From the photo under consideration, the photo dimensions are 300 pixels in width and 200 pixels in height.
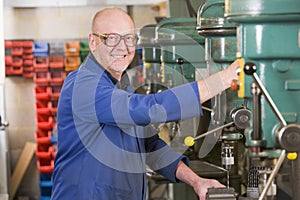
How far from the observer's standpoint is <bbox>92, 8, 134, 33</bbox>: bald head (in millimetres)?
2271

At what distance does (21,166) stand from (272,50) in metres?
4.40

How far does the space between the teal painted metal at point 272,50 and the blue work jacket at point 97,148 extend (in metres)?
0.57

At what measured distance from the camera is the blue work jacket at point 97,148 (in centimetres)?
214

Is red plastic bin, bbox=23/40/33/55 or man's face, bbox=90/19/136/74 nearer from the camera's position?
man's face, bbox=90/19/136/74

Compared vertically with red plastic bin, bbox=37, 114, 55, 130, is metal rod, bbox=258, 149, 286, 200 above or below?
above

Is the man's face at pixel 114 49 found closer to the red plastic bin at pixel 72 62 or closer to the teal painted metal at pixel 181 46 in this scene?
the teal painted metal at pixel 181 46

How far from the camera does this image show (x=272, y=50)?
1.58 metres

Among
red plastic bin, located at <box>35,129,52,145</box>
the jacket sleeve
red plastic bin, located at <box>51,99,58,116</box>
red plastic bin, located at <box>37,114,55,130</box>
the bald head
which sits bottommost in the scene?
red plastic bin, located at <box>35,129,52,145</box>

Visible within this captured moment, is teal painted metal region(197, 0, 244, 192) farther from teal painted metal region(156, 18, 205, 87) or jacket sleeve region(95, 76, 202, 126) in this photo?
teal painted metal region(156, 18, 205, 87)

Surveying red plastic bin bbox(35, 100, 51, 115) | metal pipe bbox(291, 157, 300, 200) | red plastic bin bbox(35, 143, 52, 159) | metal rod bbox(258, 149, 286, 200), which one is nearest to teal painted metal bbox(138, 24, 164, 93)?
red plastic bin bbox(35, 100, 51, 115)

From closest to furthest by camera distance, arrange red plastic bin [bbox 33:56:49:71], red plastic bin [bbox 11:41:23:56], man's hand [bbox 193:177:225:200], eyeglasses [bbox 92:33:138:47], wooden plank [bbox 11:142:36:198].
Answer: man's hand [bbox 193:177:225:200] → eyeglasses [bbox 92:33:138:47] → red plastic bin [bbox 33:56:49:71] → red plastic bin [bbox 11:41:23:56] → wooden plank [bbox 11:142:36:198]

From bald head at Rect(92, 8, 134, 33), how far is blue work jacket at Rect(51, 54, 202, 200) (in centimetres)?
12

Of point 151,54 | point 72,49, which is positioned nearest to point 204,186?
point 151,54

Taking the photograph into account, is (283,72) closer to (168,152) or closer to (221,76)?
(221,76)
